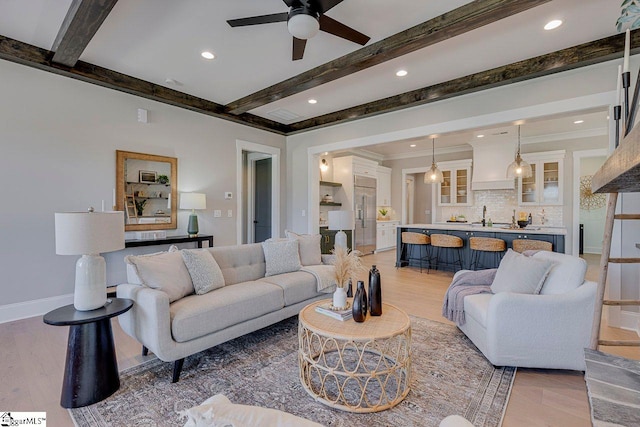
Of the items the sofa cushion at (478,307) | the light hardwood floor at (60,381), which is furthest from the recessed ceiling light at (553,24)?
the light hardwood floor at (60,381)

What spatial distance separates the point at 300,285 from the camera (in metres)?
3.11

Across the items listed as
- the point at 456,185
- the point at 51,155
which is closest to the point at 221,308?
the point at 51,155

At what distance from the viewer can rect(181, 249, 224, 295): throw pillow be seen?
264 cm

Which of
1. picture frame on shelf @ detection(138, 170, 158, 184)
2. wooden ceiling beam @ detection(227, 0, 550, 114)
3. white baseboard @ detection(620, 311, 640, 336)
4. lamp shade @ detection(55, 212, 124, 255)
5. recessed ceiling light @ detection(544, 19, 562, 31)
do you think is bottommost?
white baseboard @ detection(620, 311, 640, 336)

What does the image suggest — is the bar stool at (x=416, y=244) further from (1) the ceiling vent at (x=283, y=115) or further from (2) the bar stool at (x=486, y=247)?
(1) the ceiling vent at (x=283, y=115)

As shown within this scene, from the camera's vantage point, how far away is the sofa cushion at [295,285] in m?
2.98

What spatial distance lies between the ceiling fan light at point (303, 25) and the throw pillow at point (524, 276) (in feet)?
8.42

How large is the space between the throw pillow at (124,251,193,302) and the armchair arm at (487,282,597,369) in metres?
2.46

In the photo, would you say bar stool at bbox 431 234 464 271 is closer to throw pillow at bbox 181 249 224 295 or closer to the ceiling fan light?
throw pillow at bbox 181 249 224 295

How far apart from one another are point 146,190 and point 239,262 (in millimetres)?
2138

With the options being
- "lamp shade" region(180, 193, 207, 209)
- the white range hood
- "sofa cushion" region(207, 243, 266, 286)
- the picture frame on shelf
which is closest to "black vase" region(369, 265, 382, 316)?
"sofa cushion" region(207, 243, 266, 286)

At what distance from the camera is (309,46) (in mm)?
3205

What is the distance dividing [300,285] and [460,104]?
10.7ft

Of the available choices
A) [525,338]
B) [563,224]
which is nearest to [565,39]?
[525,338]
